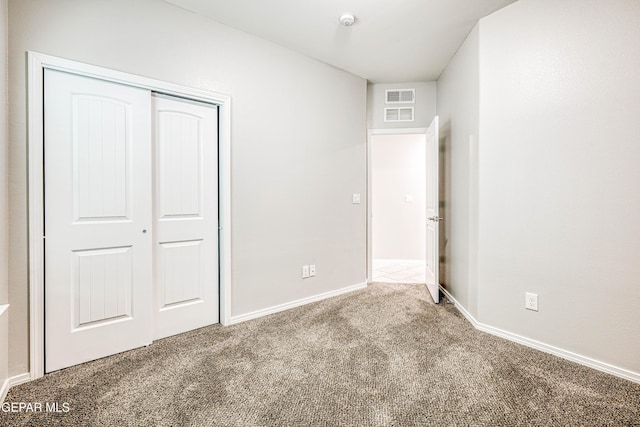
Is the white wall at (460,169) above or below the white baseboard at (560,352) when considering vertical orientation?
above

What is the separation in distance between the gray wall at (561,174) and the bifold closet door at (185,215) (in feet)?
7.59

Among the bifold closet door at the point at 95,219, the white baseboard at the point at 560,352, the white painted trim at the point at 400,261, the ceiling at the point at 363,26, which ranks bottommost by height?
the white baseboard at the point at 560,352

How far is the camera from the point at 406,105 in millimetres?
3984

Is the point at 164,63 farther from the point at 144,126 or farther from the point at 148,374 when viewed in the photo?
the point at 148,374

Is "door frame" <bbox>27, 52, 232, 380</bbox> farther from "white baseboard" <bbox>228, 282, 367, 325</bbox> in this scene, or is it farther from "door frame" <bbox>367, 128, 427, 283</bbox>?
"door frame" <bbox>367, 128, 427, 283</bbox>

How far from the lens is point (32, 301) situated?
6.03 feet

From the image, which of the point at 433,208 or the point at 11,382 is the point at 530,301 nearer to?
the point at 433,208

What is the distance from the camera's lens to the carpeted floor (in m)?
1.53

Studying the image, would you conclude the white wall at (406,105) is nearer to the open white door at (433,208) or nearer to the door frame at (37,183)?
the open white door at (433,208)

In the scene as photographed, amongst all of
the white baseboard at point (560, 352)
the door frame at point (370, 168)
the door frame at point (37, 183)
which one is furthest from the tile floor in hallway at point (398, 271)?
the door frame at point (37, 183)

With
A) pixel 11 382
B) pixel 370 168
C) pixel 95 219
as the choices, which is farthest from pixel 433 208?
pixel 11 382

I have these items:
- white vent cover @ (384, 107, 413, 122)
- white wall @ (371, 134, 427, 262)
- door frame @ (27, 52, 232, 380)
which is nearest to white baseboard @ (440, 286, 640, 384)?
white vent cover @ (384, 107, 413, 122)

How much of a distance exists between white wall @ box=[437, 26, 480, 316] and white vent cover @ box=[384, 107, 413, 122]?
1.24ft

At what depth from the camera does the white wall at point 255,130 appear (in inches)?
71.7
